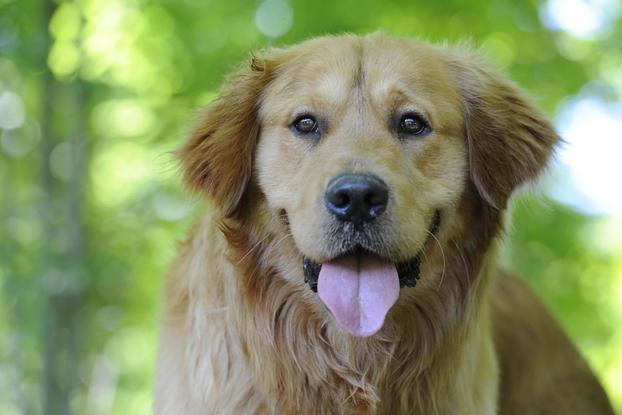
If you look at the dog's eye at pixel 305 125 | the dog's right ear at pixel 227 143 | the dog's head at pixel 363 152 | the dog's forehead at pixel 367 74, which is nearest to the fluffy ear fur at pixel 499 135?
the dog's head at pixel 363 152

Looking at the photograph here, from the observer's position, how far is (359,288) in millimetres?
3746

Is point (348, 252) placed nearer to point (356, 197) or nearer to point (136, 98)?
point (356, 197)

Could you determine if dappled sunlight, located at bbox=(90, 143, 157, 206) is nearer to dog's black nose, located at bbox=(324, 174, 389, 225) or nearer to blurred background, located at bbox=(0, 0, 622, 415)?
blurred background, located at bbox=(0, 0, 622, 415)

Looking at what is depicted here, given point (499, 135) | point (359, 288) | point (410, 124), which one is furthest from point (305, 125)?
point (499, 135)

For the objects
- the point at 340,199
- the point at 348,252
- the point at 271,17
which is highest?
the point at 271,17

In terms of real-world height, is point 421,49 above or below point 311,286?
above

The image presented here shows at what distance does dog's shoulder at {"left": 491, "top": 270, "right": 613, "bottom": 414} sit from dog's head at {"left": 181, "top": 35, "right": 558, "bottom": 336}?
166 cm

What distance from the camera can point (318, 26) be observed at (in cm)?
842

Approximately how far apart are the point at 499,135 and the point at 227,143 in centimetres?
132

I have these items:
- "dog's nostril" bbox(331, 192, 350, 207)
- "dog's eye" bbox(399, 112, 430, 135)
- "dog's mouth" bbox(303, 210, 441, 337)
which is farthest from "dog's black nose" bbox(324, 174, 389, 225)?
"dog's eye" bbox(399, 112, 430, 135)

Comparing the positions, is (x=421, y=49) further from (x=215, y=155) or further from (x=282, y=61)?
(x=215, y=155)

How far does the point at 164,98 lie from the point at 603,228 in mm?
8953

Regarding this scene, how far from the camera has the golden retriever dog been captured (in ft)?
12.8

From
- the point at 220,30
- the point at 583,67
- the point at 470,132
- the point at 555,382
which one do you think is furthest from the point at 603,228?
the point at 470,132
